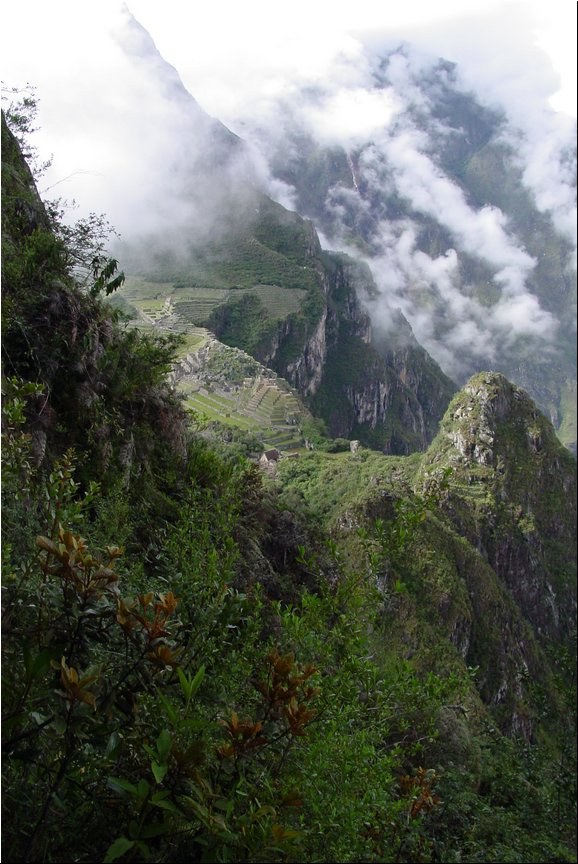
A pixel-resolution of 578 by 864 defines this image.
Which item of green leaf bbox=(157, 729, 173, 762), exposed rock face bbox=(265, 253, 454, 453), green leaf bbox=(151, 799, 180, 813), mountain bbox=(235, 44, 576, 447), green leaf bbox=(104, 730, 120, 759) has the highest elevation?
mountain bbox=(235, 44, 576, 447)

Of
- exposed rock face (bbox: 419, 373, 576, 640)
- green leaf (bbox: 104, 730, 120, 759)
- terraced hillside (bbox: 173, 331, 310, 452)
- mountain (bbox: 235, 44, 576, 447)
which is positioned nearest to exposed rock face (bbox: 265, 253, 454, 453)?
mountain (bbox: 235, 44, 576, 447)

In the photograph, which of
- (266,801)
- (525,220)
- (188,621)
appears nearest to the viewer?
(266,801)

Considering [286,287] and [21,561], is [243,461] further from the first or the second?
[286,287]

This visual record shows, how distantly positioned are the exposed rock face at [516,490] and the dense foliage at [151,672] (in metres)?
40.0

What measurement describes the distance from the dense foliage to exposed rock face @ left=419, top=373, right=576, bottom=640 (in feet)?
131

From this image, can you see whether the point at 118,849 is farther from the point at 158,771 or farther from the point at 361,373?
the point at 361,373

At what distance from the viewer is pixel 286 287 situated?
83938 mm

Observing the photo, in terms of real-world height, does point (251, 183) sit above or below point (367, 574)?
above

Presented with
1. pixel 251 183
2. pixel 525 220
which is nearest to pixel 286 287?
pixel 251 183

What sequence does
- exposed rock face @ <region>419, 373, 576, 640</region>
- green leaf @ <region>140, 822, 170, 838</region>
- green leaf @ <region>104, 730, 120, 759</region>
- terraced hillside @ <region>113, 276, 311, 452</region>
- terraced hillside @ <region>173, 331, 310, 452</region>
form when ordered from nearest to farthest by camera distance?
green leaf @ <region>140, 822, 170, 838</region>, green leaf @ <region>104, 730, 120, 759</region>, terraced hillside @ <region>113, 276, 311, 452</region>, terraced hillside @ <region>173, 331, 310, 452</region>, exposed rock face @ <region>419, 373, 576, 640</region>

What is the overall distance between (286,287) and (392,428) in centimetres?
3231

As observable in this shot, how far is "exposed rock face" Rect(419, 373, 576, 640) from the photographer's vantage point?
1773 inches

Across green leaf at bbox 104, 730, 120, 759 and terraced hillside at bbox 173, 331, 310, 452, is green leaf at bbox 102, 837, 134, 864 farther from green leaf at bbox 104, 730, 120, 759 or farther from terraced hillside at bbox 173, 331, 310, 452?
terraced hillside at bbox 173, 331, 310, 452

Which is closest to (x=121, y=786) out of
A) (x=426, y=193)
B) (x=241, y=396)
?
(x=241, y=396)
